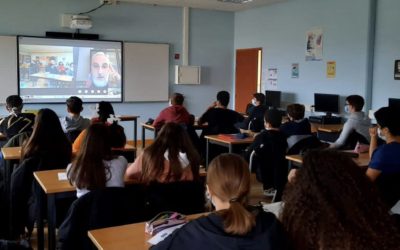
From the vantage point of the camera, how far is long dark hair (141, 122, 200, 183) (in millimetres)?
3023

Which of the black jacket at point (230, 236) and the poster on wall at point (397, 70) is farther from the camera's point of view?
the poster on wall at point (397, 70)

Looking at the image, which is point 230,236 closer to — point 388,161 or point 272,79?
point 388,161

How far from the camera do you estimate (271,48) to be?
9188 mm

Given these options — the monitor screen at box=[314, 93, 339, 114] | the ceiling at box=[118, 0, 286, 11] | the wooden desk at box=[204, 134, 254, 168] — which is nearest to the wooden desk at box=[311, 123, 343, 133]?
the monitor screen at box=[314, 93, 339, 114]

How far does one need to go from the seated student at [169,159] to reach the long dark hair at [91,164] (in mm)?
295

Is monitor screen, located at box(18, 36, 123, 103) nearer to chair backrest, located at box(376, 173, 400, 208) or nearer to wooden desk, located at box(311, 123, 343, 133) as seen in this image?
wooden desk, located at box(311, 123, 343, 133)

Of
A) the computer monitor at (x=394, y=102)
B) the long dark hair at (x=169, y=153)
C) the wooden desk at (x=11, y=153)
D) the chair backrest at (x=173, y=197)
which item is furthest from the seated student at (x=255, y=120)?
the chair backrest at (x=173, y=197)

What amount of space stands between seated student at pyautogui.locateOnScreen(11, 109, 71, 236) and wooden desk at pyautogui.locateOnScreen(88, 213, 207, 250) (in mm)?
1538

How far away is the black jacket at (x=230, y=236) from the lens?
5.07ft

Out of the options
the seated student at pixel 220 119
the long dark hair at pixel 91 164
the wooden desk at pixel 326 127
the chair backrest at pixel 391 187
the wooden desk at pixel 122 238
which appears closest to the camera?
the wooden desk at pixel 122 238

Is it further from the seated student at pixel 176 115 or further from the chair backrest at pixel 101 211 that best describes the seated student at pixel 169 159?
the seated student at pixel 176 115

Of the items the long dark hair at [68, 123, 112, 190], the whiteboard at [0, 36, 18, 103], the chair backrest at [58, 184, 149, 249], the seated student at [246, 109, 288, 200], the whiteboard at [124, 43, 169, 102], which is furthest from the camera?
the whiteboard at [124, 43, 169, 102]

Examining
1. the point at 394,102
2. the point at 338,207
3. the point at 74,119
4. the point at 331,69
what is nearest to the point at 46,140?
the point at 74,119

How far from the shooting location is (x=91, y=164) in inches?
111
